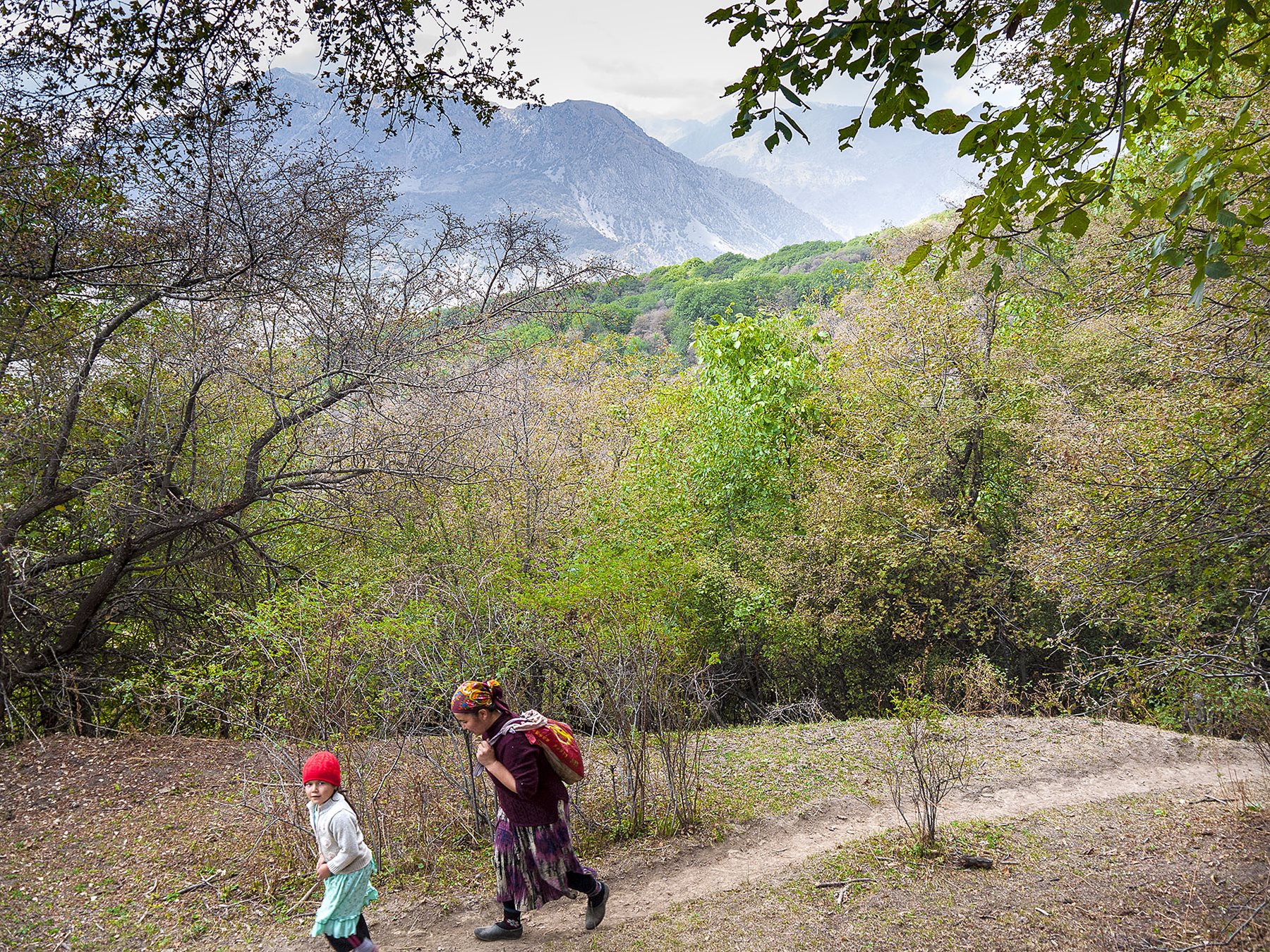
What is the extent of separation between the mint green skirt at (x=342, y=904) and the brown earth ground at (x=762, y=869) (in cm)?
86

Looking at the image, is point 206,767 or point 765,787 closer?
point 765,787

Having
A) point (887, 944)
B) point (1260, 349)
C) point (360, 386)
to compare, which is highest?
point (360, 386)

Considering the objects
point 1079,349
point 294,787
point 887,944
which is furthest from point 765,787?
point 1079,349

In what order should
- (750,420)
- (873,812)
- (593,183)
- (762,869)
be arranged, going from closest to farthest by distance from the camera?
(762,869), (873,812), (750,420), (593,183)

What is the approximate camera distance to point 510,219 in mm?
9125

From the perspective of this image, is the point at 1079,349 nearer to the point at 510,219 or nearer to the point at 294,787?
the point at 510,219

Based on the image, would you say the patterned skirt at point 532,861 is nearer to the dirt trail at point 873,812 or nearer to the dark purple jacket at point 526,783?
the dark purple jacket at point 526,783

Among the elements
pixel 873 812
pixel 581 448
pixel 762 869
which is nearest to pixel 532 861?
pixel 762 869

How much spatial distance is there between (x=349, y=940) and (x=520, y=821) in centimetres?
103

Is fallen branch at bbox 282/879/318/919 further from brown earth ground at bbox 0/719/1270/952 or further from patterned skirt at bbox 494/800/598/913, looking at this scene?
patterned skirt at bbox 494/800/598/913

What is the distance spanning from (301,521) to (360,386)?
1911mm

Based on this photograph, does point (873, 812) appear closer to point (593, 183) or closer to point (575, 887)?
point (575, 887)

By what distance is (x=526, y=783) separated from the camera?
3850 mm

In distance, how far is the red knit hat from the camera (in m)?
3.57
